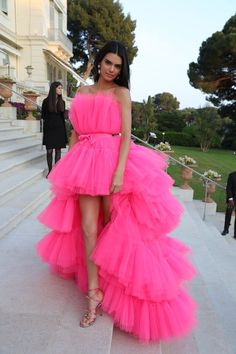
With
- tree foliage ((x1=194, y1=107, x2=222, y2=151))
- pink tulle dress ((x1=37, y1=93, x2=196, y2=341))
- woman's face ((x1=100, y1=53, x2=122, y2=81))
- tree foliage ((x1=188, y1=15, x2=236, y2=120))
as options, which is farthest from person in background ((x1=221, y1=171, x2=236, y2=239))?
tree foliage ((x1=188, y1=15, x2=236, y2=120))

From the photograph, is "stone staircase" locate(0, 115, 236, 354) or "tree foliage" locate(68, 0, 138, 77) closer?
"stone staircase" locate(0, 115, 236, 354)

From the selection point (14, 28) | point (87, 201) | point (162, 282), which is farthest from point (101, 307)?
point (14, 28)

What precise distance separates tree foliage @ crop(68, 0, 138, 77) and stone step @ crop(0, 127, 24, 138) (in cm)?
2268

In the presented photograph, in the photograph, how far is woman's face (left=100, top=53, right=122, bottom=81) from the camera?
2.08 metres

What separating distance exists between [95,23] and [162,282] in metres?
32.8

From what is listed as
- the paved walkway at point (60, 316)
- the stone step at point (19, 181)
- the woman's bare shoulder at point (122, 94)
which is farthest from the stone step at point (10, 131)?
the woman's bare shoulder at point (122, 94)

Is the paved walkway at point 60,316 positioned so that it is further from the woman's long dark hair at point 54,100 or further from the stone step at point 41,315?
the woman's long dark hair at point 54,100

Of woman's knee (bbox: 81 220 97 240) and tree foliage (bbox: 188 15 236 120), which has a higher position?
tree foliage (bbox: 188 15 236 120)

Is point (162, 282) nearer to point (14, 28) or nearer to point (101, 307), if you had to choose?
point (101, 307)

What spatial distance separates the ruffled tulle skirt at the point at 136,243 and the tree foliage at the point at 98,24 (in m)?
29.2

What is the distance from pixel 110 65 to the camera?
6.83ft

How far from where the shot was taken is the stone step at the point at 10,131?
294 inches

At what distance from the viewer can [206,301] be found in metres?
2.98

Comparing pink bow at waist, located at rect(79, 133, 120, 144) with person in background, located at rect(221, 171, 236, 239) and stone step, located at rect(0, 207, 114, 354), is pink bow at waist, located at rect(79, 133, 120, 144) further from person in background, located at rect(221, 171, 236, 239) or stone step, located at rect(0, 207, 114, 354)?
person in background, located at rect(221, 171, 236, 239)
